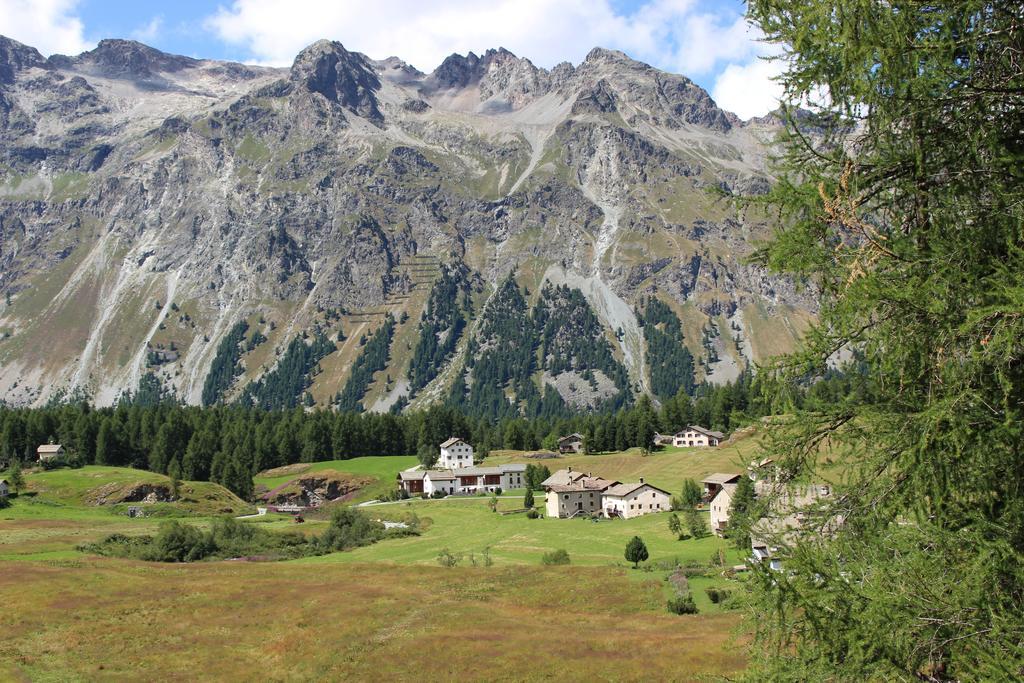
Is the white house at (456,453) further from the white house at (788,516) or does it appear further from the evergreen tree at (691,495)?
the white house at (788,516)

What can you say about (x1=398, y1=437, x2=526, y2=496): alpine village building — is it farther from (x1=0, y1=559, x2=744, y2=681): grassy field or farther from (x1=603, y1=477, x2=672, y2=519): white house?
(x1=0, y1=559, x2=744, y2=681): grassy field

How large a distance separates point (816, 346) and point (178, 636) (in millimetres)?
56340

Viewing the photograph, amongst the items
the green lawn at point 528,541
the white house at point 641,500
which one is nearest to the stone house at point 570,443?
the green lawn at point 528,541

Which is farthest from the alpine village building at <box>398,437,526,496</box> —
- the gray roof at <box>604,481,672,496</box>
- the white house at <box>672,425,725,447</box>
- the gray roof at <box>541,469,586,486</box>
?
the white house at <box>672,425,725,447</box>

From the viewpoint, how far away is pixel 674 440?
184m

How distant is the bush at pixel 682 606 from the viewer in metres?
60.0

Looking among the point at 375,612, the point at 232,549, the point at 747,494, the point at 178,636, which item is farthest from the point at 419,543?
the point at 747,494

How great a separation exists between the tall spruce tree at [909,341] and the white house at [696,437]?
173400 mm

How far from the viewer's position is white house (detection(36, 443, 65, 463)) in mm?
155500

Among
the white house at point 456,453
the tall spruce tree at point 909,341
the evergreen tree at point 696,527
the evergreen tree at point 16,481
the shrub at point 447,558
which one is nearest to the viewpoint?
the tall spruce tree at point 909,341

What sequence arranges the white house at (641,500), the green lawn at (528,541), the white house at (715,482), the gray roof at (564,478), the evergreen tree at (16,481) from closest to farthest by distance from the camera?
the green lawn at (528,541)
the white house at (715,482)
the white house at (641,500)
the gray roof at (564,478)
the evergreen tree at (16,481)

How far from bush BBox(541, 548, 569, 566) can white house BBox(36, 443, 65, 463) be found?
119359mm

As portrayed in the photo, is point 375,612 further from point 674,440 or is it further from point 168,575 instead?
point 674,440

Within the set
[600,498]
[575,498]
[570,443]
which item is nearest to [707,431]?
[570,443]
